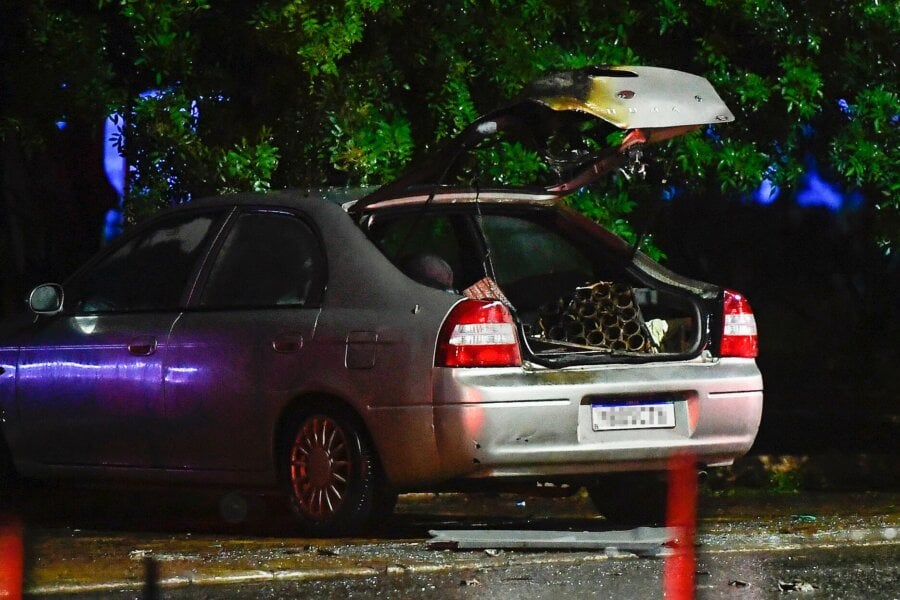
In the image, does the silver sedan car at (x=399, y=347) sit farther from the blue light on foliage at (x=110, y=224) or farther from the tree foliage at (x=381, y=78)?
the blue light on foliage at (x=110, y=224)

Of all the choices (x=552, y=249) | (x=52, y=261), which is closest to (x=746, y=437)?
(x=552, y=249)

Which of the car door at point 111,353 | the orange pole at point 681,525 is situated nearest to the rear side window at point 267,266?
the car door at point 111,353

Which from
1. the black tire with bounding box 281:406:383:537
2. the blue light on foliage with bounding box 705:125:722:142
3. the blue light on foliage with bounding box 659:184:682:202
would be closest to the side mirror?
the black tire with bounding box 281:406:383:537

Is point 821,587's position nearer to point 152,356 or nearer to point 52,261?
point 152,356

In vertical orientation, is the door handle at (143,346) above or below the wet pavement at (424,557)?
above

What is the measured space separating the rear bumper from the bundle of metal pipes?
479 mm

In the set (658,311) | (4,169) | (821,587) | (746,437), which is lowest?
(821,587)

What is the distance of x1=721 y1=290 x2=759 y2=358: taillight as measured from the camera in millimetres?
8312

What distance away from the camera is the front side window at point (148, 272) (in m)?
8.78

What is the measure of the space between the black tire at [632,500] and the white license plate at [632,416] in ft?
2.11

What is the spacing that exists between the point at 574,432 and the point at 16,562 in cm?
234

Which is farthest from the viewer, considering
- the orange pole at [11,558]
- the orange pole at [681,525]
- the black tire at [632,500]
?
the black tire at [632,500]

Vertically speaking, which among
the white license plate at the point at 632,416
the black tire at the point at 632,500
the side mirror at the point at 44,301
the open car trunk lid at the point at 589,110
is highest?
the open car trunk lid at the point at 589,110

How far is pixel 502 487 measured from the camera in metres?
8.02
